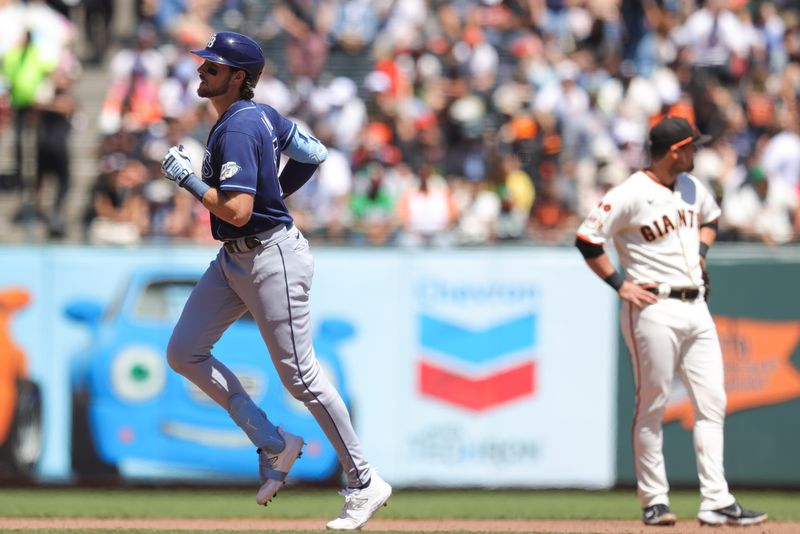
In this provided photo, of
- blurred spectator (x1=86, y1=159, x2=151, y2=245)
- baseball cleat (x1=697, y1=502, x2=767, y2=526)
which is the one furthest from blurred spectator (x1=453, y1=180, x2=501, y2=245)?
baseball cleat (x1=697, y1=502, x2=767, y2=526)

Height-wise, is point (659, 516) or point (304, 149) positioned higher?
point (304, 149)

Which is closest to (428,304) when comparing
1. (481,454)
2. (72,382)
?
(481,454)

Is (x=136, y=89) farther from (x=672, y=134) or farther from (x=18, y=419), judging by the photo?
(x=672, y=134)

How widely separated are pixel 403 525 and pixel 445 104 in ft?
24.4

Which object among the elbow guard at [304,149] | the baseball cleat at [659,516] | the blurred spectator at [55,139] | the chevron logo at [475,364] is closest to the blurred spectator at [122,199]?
the blurred spectator at [55,139]

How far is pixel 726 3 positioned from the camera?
1584cm

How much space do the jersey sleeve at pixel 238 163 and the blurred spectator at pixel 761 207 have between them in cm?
642

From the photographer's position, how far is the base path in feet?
22.9

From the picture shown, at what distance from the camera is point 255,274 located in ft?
20.3

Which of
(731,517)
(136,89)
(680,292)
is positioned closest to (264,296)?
(680,292)

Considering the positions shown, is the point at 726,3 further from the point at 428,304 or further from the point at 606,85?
the point at 428,304

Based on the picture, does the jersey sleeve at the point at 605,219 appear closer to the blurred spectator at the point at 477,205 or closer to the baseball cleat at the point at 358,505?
the baseball cleat at the point at 358,505

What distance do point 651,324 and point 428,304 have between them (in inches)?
109

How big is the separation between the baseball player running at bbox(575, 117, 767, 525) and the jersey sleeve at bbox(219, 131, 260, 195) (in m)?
2.08
